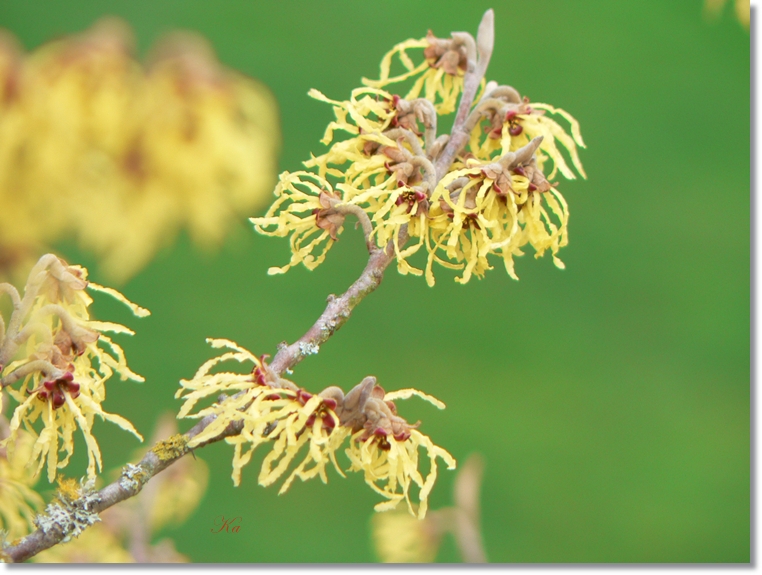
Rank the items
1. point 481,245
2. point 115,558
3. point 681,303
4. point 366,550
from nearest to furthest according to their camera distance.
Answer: point 481,245, point 115,558, point 366,550, point 681,303

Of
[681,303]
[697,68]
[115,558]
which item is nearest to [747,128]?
[697,68]

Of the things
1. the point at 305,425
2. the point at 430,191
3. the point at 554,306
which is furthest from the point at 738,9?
the point at 305,425

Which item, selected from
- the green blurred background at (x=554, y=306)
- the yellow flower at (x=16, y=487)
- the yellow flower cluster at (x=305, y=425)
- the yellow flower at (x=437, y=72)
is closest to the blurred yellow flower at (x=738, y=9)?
the green blurred background at (x=554, y=306)

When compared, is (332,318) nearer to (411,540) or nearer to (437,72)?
(437,72)

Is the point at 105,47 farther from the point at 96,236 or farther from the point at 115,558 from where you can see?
the point at 115,558

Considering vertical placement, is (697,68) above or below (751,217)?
above

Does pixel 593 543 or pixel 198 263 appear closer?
pixel 593 543

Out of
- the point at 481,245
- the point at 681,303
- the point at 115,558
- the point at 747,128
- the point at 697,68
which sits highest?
the point at 697,68
